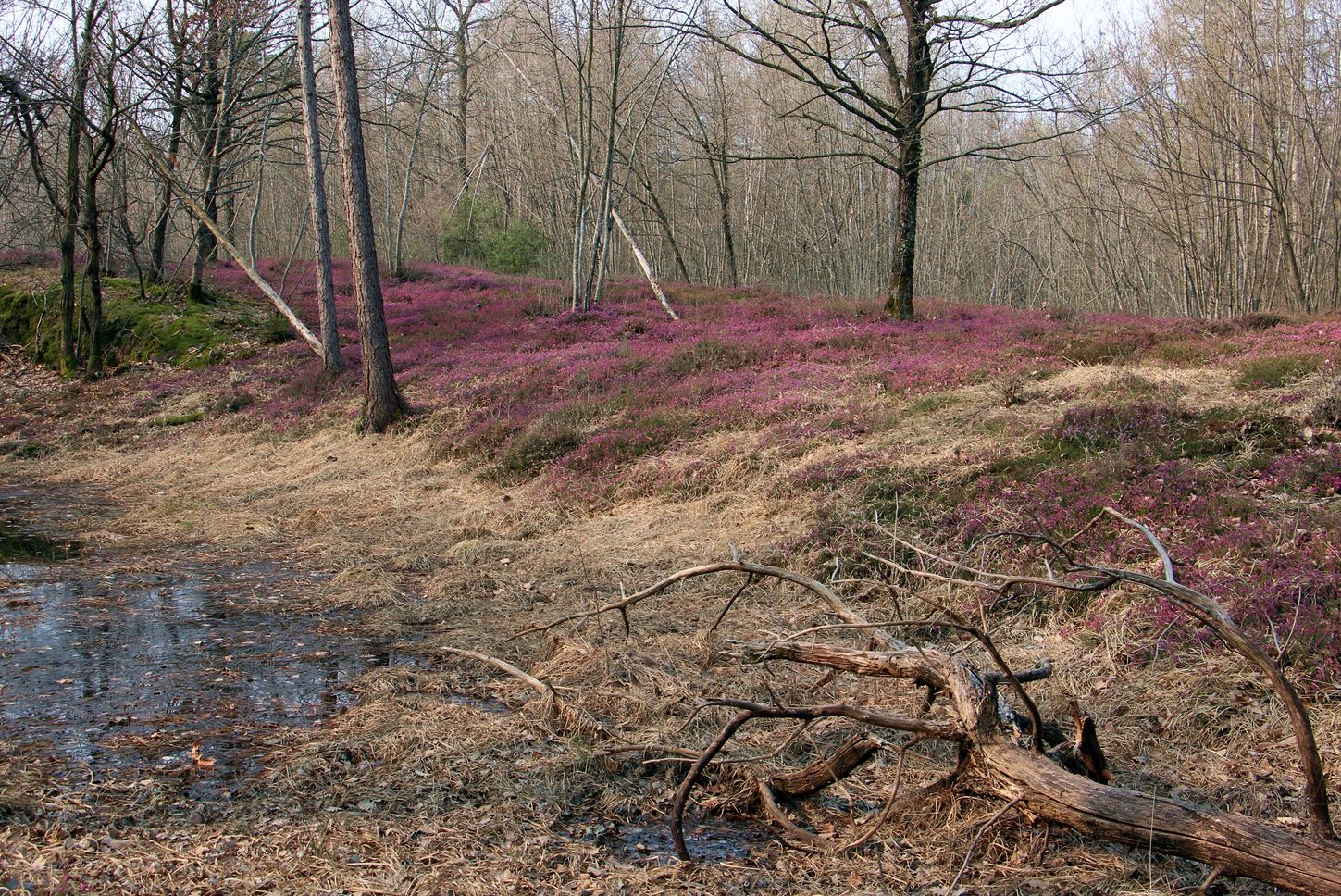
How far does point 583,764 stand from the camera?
3.80 meters

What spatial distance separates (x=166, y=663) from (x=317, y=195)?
1125 centimetres

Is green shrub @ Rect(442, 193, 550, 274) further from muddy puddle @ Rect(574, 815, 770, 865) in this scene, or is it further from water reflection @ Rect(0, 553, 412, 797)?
muddy puddle @ Rect(574, 815, 770, 865)

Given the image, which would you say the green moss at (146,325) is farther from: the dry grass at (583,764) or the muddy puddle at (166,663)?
the muddy puddle at (166,663)

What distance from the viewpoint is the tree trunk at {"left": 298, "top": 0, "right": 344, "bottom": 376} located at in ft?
44.0

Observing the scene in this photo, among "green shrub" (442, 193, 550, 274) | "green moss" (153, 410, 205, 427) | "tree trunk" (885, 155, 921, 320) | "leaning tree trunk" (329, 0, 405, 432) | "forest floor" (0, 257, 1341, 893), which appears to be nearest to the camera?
"forest floor" (0, 257, 1341, 893)

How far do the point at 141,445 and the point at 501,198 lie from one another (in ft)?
61.3

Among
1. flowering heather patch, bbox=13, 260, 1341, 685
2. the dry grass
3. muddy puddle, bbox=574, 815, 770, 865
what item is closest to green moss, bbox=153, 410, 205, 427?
flowering heather patch, bbox=13, 260, 1341, 685

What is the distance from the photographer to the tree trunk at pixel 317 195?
13.4 meters

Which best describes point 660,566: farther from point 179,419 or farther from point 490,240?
point 490,240

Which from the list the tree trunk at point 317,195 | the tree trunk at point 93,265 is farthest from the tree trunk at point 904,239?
the tree trunk at point 93,265

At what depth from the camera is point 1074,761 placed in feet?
Answer: 10.6

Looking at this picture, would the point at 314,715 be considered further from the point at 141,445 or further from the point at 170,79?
the point at 170,79

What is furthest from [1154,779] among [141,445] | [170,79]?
[170,79]

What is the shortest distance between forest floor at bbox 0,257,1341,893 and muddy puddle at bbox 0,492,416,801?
0.16ft
